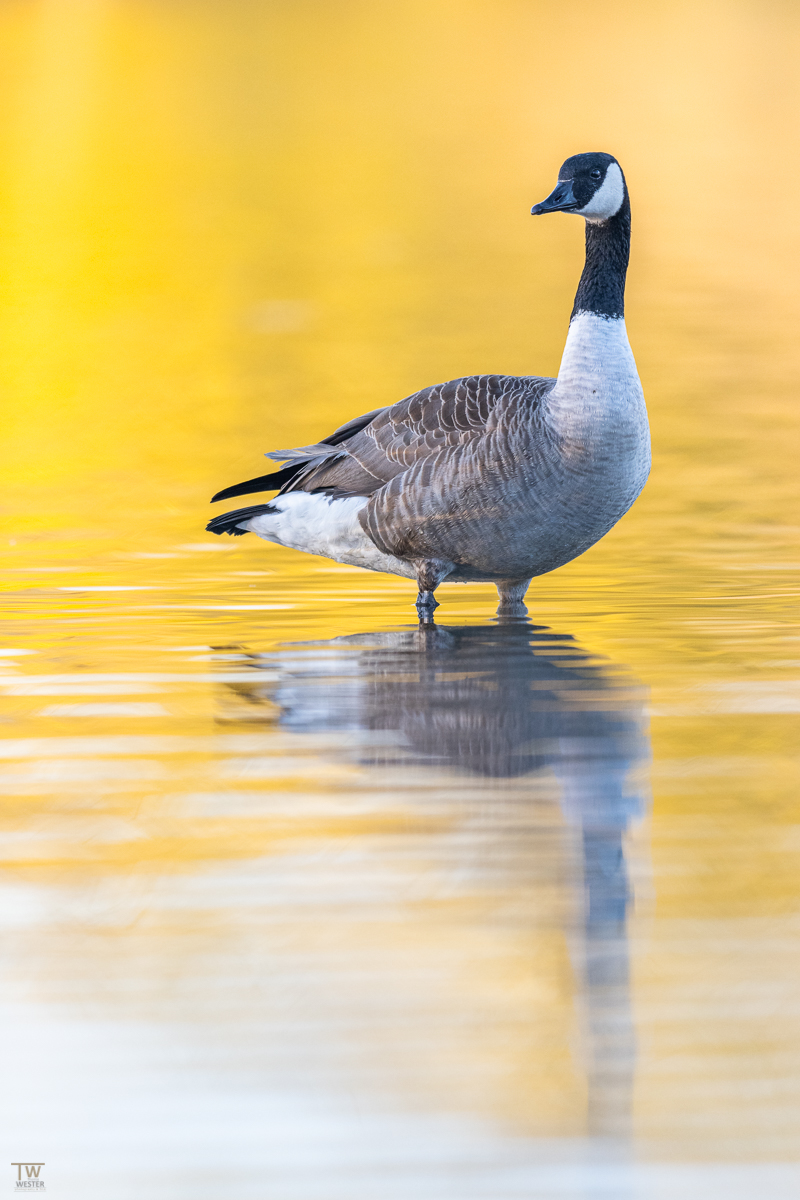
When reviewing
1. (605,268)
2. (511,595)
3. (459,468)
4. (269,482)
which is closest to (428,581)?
(511,595)

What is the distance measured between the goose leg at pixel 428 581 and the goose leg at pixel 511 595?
371 millimetres

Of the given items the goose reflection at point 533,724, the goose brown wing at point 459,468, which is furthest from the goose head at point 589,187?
the goose reflection at point 533,724

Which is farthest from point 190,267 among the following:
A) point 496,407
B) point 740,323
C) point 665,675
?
point 665,675

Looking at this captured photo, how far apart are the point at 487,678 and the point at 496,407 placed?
1.98m

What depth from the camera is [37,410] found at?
62.5 feet

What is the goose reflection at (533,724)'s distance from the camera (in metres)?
4.19

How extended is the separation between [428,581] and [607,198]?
2.28m

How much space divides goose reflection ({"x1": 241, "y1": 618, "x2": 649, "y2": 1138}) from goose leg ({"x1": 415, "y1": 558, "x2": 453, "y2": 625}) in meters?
0.23

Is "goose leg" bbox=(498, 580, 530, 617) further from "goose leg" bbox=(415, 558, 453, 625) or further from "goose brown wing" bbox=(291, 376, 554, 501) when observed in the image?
"goose brown wing" bbox=(291, 376, 554, 501)

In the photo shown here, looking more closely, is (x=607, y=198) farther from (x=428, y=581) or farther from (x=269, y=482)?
(x=269, y=482)

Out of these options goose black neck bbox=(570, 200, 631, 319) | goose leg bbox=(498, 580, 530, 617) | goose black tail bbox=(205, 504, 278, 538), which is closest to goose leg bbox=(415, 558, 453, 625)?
goose leg bbox=(498, 580, 530, 617)

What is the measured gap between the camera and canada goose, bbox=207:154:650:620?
861cm

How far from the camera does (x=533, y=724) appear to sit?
6574mm

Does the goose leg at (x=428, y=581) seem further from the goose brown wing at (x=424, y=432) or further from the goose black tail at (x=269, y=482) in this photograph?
the goose black tail at (x=269, y=482)
